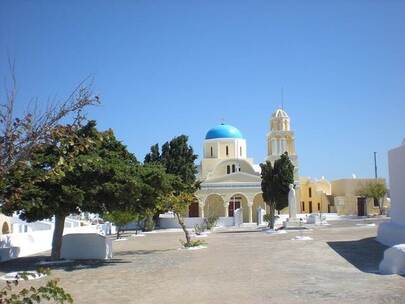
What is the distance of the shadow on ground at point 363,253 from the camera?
1530cm

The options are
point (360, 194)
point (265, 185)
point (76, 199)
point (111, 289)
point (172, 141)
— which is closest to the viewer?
point (111, 289)

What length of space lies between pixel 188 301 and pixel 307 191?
5703cm

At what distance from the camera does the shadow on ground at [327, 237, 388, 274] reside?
1530 cm

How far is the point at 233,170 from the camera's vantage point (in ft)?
197

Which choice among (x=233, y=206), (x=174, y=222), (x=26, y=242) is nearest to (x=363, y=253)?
(x=26, y=242)

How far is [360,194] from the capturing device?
6456 cm

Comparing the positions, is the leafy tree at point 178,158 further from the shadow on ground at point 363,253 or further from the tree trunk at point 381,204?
the tree trunk at point 381,204

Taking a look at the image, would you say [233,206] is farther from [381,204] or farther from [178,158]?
[381,204]

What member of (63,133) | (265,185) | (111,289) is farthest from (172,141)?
(63,133)

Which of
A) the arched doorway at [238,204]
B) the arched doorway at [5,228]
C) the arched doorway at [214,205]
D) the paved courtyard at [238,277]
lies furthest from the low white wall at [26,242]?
the arched doorway at [238,204]

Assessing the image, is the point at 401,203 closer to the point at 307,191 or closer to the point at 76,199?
the point at 76,199

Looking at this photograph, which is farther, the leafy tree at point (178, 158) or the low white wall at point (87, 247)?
the leafy tree at point (178, 158)

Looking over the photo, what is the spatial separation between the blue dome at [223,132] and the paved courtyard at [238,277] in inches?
1657

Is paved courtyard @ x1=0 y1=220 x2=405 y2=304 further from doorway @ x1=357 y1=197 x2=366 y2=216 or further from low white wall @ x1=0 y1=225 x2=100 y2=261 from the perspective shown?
doorway @ x1=357 y1=197 x2=366 y2=216
